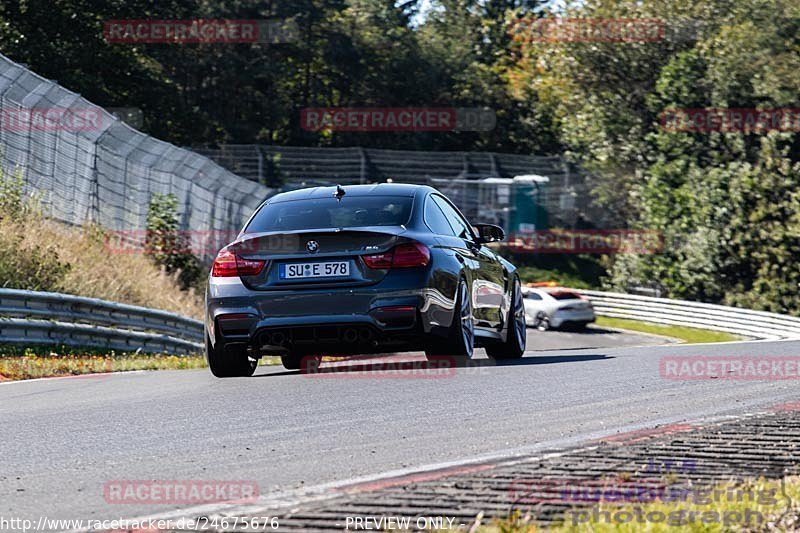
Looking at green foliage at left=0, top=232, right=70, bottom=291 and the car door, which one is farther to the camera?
green foliage at left=0, top=232, right=70, bottom=291

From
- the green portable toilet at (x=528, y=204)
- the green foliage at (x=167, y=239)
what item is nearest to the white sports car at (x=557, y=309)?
the green portable toilet at (x=528, y=204)

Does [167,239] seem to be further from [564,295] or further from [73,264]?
[564,295]

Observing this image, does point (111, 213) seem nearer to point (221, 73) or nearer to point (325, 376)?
point (325, 376)

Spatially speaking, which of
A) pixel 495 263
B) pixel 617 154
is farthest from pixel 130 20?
pixel 495 263

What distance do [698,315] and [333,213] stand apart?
3415 centimetres

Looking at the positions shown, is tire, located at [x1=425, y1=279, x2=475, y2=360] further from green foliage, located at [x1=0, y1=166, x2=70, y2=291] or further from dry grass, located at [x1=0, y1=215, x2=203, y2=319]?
dry grass, located at [x1=0, y1=215, x2=203, y2=319]

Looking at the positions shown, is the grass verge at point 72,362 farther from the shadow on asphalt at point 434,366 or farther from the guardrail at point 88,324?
the shadow on asphalt at point 434,366

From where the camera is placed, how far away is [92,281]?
1995 centimetres

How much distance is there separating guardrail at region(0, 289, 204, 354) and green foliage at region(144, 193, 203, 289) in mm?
5829

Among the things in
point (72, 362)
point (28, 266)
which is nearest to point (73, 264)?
point (28, 266)

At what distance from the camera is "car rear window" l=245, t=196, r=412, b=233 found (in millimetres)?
10320

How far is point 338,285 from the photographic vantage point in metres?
9.91

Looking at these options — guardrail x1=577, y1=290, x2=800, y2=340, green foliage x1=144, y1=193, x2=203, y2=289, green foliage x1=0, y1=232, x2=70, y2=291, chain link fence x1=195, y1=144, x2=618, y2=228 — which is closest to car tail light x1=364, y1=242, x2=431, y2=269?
green foliage x1=0, y1=232, x2=70, y2=291

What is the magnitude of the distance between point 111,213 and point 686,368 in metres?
14.4
